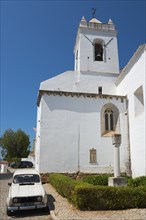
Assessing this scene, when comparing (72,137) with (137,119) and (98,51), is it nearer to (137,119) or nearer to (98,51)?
(137,119)

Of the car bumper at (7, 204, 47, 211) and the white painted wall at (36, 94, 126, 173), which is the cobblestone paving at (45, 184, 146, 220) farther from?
the white painted wall at (36, 94, 126, 173)

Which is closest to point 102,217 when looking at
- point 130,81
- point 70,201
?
point 70,201

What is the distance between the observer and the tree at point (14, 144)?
43938 millimetres

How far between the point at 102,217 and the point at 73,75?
54.2ft

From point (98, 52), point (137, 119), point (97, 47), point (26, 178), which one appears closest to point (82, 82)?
point (98, 52)

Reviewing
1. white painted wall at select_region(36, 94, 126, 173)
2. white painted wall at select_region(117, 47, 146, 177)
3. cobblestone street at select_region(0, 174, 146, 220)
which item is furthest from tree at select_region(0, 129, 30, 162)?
cobblestone street at select_region(0, 174, 146, 220)

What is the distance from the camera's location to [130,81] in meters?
18.0

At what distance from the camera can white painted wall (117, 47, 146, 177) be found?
49.2 ft

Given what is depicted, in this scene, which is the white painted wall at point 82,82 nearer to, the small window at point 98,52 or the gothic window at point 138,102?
the small window at point 98,52

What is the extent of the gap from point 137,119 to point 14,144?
3321cm

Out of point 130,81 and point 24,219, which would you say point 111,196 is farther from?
point 130,81

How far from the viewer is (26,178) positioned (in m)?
9.97

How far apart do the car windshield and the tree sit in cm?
3478

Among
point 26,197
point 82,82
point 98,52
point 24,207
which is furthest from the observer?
point 98,52
